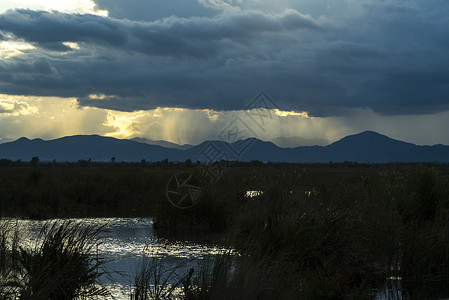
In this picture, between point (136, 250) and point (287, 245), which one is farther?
point (136, 250)

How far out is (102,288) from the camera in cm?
643

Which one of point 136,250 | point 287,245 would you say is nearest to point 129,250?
point 136,250

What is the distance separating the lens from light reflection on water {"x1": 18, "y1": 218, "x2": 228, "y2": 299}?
23.1 feet

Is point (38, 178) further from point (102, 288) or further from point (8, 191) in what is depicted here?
point (102, 288)

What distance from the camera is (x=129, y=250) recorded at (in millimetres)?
9398

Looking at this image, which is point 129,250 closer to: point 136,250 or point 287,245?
point 136,250

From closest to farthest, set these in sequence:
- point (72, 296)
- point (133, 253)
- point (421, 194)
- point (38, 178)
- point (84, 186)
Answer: point (72, 296), point (133, 253), point (421, 194), point (84, 186), point (38, 178)

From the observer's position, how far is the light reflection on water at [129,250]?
704 cm

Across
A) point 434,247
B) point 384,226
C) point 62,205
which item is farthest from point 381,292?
point 62,205

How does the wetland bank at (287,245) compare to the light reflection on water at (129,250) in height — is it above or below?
above

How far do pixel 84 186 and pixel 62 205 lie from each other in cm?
269

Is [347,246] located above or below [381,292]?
above

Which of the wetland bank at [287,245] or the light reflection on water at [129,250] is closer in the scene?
the wetland bank at [287,245]

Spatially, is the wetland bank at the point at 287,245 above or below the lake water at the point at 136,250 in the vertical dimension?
above
